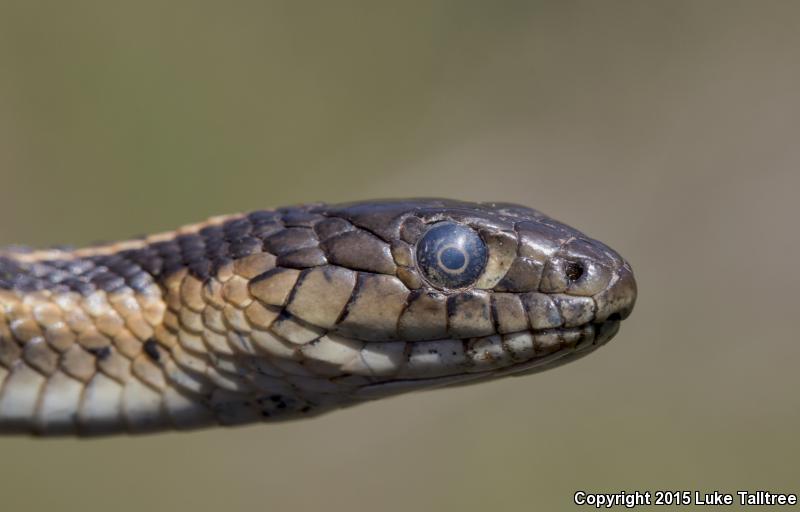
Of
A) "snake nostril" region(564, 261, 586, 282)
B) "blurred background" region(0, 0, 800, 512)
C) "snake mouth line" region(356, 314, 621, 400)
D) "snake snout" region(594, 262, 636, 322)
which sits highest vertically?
"blurred background" region(0, 0, 800, 512)

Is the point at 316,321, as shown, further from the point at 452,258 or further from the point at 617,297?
the point at 617,297

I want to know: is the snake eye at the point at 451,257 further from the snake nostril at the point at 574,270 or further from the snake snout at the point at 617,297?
the snake snout at the point at 617,297

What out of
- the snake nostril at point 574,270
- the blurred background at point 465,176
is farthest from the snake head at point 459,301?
the blurred background at point 465,176

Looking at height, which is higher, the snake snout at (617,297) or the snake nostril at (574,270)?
the snake nostril at (574,270)

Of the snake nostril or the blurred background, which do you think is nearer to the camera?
the snake nostril

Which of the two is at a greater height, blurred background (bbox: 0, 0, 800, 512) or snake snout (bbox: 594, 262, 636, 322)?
blurred background (bbox: 0, 0, 800, 512)

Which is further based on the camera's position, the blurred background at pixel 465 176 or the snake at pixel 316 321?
the blurred background at pixel 465 176

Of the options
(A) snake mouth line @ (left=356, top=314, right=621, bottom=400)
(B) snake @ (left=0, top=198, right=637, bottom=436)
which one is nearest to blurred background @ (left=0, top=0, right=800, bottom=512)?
(A) snake mouth line @ (left=356, top=314, right=621, bottom=400)

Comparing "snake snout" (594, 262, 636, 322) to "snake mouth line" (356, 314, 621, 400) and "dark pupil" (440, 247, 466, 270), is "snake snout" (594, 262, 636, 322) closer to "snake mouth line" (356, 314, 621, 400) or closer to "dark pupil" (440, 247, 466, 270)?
"snake mouth line" (356, 314, 621, 400)
